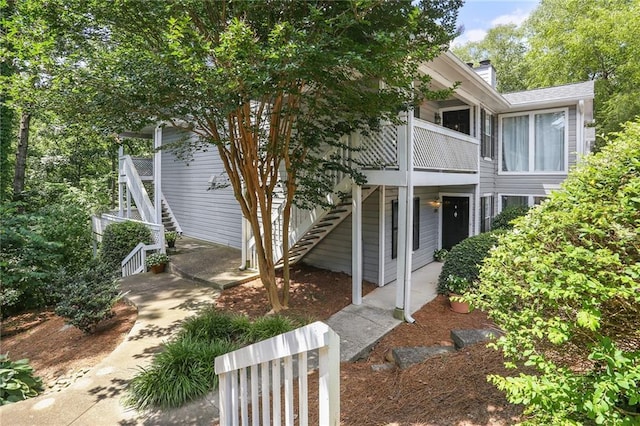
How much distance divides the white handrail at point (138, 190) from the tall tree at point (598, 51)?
21.8 m

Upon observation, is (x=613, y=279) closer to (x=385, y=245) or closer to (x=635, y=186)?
(x=635, y=186)

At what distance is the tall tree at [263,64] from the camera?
4.06 m

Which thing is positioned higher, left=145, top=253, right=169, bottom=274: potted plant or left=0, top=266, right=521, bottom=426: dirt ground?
left=145, top=253, right=169, bottom=274: potted plant

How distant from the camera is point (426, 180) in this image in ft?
23.1

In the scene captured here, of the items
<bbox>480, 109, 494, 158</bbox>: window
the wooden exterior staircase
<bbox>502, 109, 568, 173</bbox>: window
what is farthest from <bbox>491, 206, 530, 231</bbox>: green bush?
the wooden exterior staircase

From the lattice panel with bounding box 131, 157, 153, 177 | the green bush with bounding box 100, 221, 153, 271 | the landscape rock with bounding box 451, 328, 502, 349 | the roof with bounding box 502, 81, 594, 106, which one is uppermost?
the roof with bounding box 502, 81, 594, 106

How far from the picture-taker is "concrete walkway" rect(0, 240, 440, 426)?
3.57m

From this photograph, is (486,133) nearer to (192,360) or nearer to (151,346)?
(192,360)

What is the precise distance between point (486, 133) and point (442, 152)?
4.48 m

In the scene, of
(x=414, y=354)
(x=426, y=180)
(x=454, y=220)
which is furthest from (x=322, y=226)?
(x=454, y=220)

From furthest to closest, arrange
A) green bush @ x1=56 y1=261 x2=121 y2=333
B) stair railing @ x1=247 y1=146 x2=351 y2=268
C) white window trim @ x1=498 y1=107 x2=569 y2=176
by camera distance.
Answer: white window trim @ x1=498 y1=107 x2=569 y2=176, stair railing @ x1=247 y1=146 x2=351 y2=268, green bush @ x1=56 y1=261 x2=121 y2=333

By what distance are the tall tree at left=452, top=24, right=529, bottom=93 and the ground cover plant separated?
101 feet

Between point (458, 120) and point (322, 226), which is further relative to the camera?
point (458, 120)

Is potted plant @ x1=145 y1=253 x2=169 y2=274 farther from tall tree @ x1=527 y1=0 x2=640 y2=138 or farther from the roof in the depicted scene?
tall tree @ x1=527 y1=0 x2=640 y2=138
